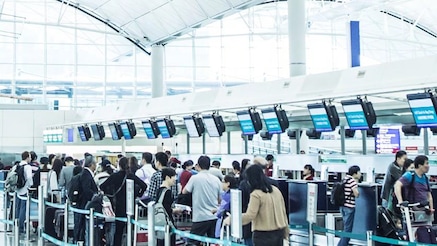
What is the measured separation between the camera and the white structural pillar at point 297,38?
52.1ft

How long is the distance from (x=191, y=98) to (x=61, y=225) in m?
7.50

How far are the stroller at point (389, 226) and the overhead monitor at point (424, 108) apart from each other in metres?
3.10

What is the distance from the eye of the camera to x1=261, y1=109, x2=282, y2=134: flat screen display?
15.3 metres

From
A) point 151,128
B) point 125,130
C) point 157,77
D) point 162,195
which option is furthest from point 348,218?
point 157,77

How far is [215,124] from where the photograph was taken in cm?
1766

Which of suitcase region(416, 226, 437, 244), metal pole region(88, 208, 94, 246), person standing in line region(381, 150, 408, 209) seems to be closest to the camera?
suitcase region(416, 226, 437, 244)

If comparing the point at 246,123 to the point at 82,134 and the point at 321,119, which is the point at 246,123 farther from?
the point at 82,134

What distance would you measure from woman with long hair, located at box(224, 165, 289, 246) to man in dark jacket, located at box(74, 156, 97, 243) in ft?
15.4

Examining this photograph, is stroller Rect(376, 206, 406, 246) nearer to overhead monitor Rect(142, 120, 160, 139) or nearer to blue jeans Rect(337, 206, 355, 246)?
blue jeans Rect(337, 206, 355, 246)

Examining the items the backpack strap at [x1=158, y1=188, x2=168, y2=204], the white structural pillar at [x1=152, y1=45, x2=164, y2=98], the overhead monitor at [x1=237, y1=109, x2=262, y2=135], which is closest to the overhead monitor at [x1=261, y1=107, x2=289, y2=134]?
the overhead monitor at [x1=237, y1=109, x2=262, y2=135]

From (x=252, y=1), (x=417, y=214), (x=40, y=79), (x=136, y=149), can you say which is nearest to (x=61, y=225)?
(x=417, y=214)

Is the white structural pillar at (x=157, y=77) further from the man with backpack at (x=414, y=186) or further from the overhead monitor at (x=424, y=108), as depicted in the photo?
the man with backpack at (x=414, y=186)

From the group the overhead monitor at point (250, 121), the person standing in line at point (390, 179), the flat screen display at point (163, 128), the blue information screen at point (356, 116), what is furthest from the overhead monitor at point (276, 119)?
the person standing in line at point (390, 179)

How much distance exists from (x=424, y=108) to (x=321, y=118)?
2.84 metres
